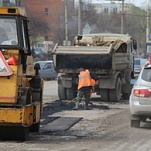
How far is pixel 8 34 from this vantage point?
12.3 metres

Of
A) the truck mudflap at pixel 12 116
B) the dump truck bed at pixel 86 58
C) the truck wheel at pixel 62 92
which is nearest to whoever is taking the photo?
the truck mudflap at pixel 12 116

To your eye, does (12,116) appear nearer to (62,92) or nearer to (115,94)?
(115,94)

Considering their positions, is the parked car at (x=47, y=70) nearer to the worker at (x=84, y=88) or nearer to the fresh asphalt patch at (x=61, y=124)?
the worker at (x=84, y=88)

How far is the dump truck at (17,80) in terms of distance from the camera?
38.1 feet

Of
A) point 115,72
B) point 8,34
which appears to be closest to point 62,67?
point 115,72

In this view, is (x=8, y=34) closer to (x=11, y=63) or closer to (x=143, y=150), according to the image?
(x=11, y=63)

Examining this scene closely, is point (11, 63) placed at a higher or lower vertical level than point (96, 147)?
higher

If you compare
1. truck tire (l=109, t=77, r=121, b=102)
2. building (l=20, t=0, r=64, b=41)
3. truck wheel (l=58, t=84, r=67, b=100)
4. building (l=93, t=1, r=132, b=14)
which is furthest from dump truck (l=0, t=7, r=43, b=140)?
building (l=93, t=1, r=132, b=14)

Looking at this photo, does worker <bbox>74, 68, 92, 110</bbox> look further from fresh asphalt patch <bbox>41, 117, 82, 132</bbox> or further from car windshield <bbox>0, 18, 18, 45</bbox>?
car windshield <bbox>0, 18, 18, 45</bbox>

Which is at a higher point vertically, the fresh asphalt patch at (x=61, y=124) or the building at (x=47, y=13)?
the building at (x=47, y=13)

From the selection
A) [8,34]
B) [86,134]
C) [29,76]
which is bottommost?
[86,134]

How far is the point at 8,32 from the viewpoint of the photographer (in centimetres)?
1230

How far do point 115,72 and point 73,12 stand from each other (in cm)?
6137

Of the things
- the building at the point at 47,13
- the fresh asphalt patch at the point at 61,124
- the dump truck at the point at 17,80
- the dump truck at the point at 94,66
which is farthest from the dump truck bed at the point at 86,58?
the building at the point at 47,13
